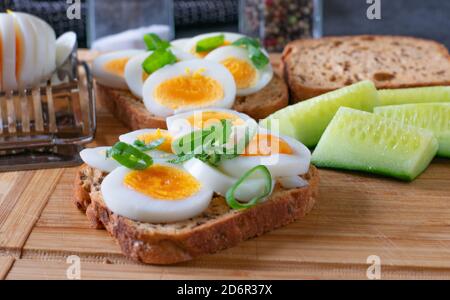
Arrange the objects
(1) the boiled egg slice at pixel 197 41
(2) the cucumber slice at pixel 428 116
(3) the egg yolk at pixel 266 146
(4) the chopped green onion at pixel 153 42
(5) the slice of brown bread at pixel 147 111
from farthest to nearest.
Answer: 1. (1) the boiled egg slice at pixel 197 41
2. (4) the chopped green onion at pixel 153 42
3. (5) the slice of brown bread at pixel 147 111
4. (2) the cucumber slice at pixel 428 116
5. (3) the egg yolk at pixel 266 146

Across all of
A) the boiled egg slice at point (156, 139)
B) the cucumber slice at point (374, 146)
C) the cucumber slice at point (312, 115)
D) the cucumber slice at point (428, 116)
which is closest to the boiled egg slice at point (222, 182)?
the boiled egg slice at point (156, 139)

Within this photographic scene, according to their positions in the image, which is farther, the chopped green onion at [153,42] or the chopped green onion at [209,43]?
the chopped green onion at [209,43]

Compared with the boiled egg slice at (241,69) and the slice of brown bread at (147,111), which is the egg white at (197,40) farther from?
the slice of brown bread at (147,111)

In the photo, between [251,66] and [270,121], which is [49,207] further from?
[251,66]

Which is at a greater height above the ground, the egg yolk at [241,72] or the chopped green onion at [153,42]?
the chopped green onion at [153,42]

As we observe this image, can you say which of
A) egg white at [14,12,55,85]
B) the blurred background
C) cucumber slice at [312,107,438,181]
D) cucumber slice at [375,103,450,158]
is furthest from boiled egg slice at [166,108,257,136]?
the blurred background

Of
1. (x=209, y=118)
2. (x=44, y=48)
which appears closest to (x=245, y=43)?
(x=209, y=118)

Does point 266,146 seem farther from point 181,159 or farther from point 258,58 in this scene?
point 258,58
